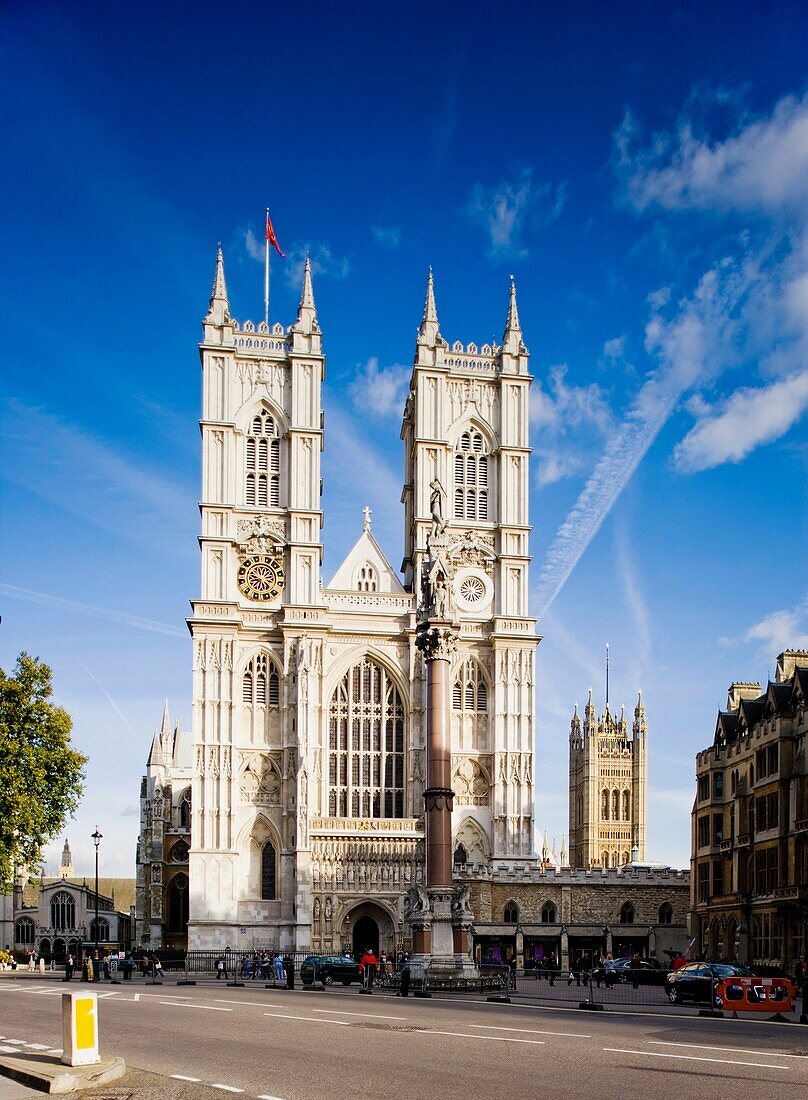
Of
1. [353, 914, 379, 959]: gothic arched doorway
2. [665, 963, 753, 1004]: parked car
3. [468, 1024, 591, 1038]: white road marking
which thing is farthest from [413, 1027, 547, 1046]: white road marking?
[353, 914, 379, 959]: gothic arched doorway

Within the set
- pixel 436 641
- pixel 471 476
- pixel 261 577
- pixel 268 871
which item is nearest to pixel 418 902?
pixel 436 641

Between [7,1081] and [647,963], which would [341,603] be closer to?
[647,963]

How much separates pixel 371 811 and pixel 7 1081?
54.4m

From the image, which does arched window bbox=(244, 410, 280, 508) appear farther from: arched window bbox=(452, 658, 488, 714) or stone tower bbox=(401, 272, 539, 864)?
arched window bbox=(452, 658, 488, 714)

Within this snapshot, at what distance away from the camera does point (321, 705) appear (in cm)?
6781

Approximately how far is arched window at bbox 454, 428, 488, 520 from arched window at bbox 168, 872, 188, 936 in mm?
31922

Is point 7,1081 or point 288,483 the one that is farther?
point 288,483

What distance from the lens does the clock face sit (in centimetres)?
6981

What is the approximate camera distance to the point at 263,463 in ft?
237

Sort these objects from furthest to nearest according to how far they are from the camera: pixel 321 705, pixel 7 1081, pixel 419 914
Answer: pixel 321 705, pixel 419 914, pixel 7 1081

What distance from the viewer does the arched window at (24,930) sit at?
109 metres

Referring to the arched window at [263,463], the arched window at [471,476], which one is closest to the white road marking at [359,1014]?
the arched window at [263,463]

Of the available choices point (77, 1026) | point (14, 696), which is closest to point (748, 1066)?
point (77, 1026)

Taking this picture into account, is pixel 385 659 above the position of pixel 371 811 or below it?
above
